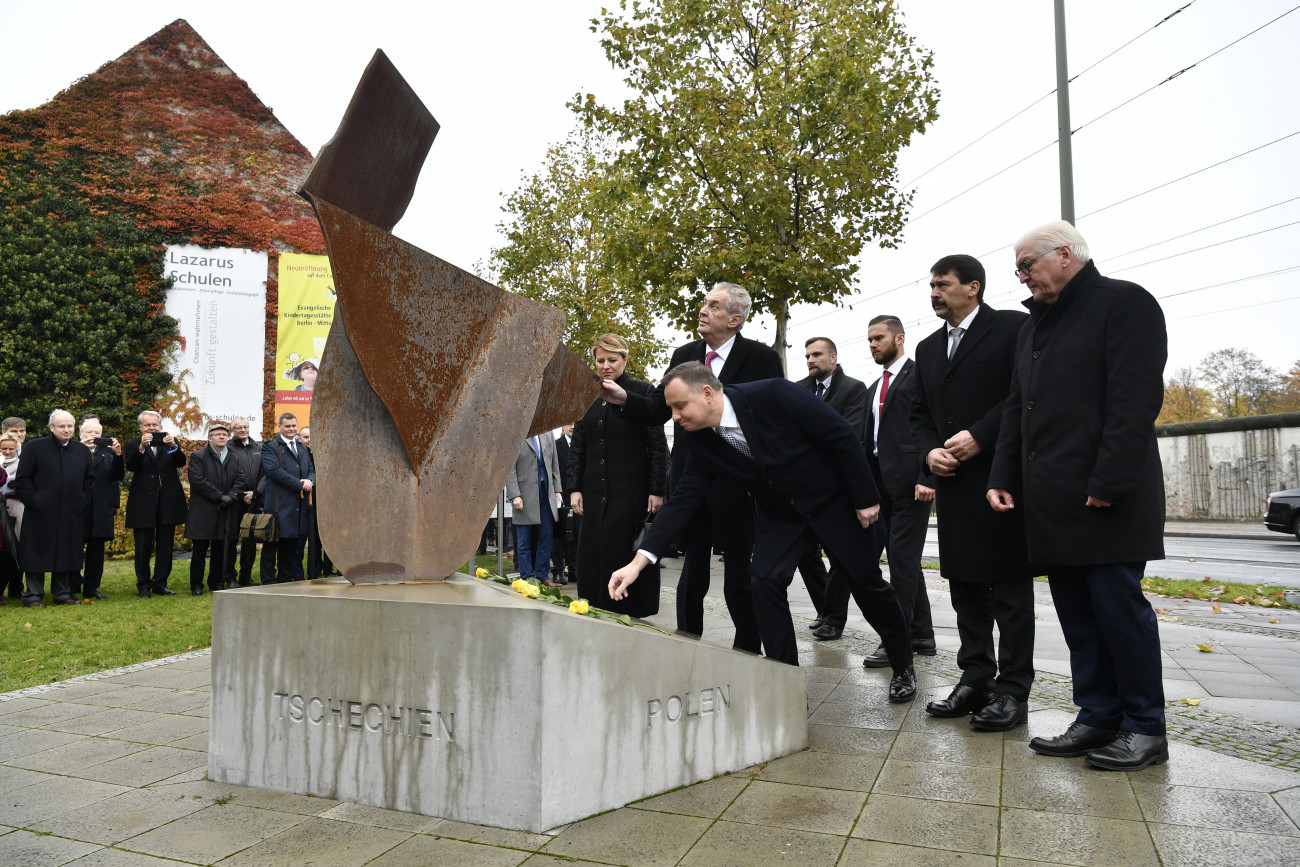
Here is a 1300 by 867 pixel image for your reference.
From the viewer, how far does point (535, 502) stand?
10.7 m

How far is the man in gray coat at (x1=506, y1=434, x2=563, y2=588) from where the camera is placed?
10.6 meters

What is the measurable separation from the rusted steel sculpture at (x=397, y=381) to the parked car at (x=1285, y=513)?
2186 cm

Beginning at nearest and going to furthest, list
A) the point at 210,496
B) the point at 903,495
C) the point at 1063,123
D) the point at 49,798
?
the point at 49,798
the point at 903,495
the point at 210,496
the point at 1063,123

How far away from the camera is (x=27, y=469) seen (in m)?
10.1

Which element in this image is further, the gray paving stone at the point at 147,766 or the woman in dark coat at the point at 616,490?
the woman in dark coat at the point at 616,490

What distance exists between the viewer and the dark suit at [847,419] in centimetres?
706

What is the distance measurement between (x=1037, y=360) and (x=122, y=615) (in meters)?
9.00

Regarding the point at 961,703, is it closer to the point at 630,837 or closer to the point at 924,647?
the point at 924,647

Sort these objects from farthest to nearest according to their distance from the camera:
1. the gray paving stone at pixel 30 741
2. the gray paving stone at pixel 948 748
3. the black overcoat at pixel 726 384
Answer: the black overcoat at pixel 726 384 → the gray paving stone at pixel 30 741 → the gray paving stone at pixel 948 748

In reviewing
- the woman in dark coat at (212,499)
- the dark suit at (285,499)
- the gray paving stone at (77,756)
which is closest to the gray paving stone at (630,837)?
the gray paving stone at (77,756)

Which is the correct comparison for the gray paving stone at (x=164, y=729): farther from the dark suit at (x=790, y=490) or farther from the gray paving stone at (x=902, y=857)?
the gray paving stone at (x=902, y=857)

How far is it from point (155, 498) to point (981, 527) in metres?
10.2

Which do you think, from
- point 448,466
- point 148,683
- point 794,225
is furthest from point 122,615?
point 794,225

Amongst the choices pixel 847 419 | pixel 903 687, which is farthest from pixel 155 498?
pixel 903 687
